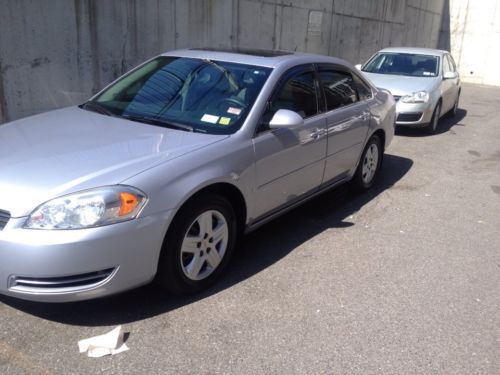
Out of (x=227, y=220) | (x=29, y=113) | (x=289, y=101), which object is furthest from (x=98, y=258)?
(x=29, y=113)

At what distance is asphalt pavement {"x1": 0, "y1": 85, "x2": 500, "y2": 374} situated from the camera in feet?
9.41

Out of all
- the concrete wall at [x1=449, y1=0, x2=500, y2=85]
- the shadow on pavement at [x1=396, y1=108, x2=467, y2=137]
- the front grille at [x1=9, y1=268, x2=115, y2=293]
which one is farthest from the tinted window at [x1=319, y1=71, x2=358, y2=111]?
the concrete wall at [x1=449, y1=0, x2=500, y2=85]

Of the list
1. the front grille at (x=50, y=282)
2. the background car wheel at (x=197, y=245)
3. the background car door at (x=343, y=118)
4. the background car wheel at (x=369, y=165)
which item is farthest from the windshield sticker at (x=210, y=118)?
the background car wheel at (x=369, y=165)

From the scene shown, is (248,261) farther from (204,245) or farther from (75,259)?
(75,259)

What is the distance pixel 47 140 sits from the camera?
351cm

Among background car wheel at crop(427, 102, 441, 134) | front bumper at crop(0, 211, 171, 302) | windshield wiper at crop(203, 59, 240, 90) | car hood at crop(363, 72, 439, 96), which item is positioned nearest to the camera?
front bumper at crop(0, 211, 171, 302)

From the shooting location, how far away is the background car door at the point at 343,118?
4758 millimetres

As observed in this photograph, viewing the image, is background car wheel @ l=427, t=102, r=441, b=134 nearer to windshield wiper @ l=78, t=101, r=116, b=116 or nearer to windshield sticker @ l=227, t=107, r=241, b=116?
windshield sticker @ l=227, t=107, r=241, b=116

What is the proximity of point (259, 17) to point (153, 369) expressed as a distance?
9632mm

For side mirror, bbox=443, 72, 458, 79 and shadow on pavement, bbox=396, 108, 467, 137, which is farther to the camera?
side mirror, bbox=443, 72, 458, 79

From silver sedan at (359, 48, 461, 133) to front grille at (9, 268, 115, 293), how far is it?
23.4 feet

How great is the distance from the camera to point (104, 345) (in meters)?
2.91

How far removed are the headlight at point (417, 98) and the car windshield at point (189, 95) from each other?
531 cm

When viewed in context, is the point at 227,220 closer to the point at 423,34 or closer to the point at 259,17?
the point at 259,17
